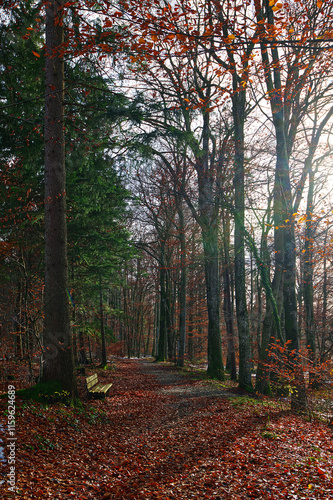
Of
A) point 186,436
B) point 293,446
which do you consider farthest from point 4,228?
point 293,446

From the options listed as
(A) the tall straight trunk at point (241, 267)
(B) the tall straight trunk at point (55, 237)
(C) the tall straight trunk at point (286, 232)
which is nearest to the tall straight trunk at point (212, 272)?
(A) the tall straight trunk at point (241, 267)

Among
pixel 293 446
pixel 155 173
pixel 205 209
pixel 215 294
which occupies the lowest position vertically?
pixel 293 446

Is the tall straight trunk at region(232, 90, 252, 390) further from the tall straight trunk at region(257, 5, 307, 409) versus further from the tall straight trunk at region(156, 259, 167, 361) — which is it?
the tall straight trunk at region(156, 259, 167, 361)

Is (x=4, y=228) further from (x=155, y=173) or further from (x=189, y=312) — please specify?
(x=189, y=312)

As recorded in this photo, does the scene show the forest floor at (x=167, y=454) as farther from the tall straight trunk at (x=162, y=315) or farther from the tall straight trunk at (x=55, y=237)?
the tall straight trunk at (x=162, y=315)

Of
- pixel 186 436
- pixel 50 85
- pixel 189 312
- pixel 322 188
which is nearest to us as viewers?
pixel 186 436

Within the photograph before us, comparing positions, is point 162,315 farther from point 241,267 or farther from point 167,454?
point 167,454

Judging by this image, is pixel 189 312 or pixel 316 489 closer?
pixel 316 489

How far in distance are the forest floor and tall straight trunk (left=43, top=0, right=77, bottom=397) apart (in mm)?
846

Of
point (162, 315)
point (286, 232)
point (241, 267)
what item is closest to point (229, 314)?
point (241, 267)

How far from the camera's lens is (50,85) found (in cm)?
662

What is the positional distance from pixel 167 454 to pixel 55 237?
4.76 meters

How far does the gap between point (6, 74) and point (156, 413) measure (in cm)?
980

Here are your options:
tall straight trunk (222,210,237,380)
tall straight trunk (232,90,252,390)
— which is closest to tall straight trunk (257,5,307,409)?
tall straight trunk (232,90,252,390)
